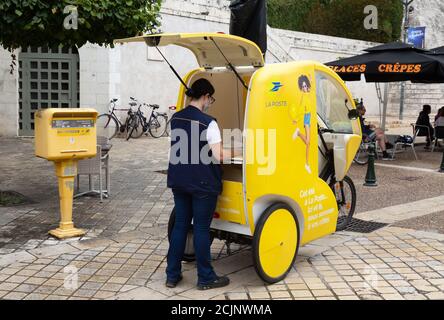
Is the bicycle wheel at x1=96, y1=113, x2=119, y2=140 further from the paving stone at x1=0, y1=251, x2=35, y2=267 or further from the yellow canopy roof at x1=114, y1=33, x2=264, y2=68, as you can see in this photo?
the yellow canopy roof at x1=114, y1=33, x2=264, y2=68

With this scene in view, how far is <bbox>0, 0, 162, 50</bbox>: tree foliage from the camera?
5931 millimetres

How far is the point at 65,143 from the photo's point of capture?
5664 millimetres

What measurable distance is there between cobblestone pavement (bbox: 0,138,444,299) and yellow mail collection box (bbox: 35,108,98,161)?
36.6 inches

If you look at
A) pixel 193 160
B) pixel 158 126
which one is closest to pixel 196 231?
pixel 193 160

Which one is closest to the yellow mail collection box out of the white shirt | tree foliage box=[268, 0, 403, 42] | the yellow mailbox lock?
the yellow mailbox lock

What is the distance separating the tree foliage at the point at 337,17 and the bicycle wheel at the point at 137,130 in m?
21.1

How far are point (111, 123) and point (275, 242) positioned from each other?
12.3 metres

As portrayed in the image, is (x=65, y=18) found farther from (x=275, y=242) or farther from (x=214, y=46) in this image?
(x=275, y=242)

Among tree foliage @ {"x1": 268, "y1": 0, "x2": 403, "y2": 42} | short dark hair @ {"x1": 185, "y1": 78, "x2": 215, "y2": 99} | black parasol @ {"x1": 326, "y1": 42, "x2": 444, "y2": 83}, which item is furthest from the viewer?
tree foliage @ {"x1": 268, "y1": 0, "x2": 403, "y2": 42}

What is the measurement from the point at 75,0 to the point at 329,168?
11.3ft

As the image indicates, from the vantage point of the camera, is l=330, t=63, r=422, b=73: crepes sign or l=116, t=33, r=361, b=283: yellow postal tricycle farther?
l=330, t=63, r=422, b=73: crepes sign

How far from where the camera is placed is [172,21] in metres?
17.5

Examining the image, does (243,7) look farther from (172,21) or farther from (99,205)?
(172,21)

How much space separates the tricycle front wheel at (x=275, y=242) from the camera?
4.24 meters
